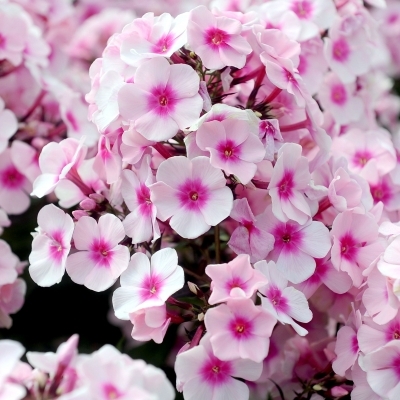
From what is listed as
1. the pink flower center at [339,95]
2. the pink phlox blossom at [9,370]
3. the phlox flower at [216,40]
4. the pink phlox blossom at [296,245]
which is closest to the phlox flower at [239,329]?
the pink phlox blossom at [296,245]

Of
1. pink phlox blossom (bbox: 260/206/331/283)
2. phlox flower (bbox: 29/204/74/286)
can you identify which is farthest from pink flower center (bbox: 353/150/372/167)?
phlox flower (bbox: 29/204/74/286)

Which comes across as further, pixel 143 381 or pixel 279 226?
pixel 279 226

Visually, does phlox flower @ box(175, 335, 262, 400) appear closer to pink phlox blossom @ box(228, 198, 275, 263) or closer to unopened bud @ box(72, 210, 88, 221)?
pink phlox blossom @ box(228, 198, 275, 263)

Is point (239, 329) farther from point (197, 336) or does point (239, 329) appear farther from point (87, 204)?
point (87, 204)

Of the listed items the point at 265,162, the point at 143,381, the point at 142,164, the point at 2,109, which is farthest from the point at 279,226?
the point at 2,109

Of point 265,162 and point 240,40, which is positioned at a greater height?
point 240,40

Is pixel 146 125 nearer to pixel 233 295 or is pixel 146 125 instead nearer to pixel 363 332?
pixel 233 295

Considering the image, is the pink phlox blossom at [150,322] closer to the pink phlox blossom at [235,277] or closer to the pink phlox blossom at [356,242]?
the pink phlox blossom at [235,277]
